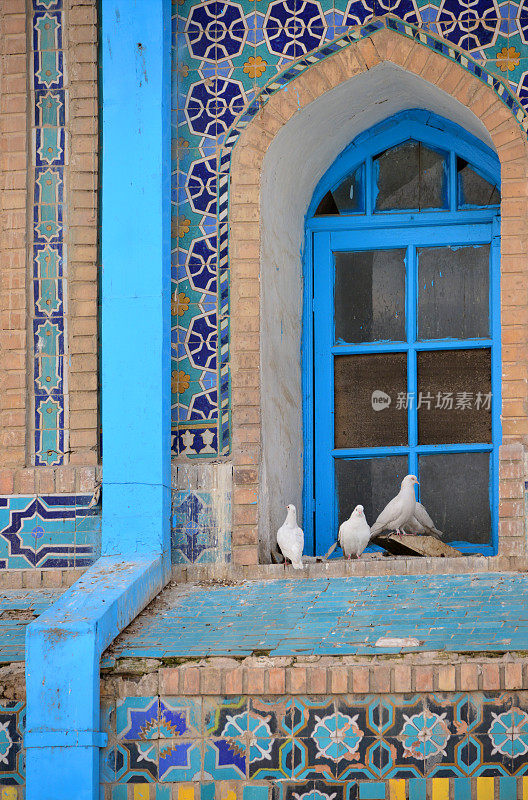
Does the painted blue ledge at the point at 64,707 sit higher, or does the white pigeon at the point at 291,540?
the white pigeon at the point at 291,540

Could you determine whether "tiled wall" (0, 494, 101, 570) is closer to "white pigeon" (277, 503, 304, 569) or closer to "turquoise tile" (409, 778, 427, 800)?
"white pigeon" (277, 503, 304, 569)

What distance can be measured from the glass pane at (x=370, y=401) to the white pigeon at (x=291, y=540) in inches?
36.8

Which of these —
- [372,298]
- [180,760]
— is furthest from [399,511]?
[180,760]

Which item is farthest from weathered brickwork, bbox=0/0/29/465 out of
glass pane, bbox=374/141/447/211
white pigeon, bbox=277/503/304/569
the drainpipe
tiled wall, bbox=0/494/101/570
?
glass pane, bbox=374/141/447/211

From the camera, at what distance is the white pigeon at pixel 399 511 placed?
7.01 meters

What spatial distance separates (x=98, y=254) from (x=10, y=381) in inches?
34.4

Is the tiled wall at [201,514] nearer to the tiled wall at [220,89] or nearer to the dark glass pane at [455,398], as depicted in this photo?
the tiled wall at [220,89]

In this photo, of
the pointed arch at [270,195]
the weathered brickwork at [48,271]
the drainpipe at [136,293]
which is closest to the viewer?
the drainpipe at [136,293]

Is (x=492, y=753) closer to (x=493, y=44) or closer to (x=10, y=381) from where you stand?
(x=10, y=381)

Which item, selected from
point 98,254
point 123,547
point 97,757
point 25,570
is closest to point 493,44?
point 98,254

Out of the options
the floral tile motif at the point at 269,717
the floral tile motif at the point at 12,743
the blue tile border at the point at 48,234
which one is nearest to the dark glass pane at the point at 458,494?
the blue tile border at the point at 48,234

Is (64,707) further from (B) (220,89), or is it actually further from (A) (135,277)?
(B) (220,89)

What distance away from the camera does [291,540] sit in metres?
6.77

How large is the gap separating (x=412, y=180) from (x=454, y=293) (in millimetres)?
748
